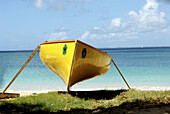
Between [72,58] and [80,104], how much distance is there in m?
1.52

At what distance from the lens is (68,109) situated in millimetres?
6336

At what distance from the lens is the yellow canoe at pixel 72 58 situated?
23.9 ft

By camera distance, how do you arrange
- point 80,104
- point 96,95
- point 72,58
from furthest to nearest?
point 96,95, point 72,58, point 80,104

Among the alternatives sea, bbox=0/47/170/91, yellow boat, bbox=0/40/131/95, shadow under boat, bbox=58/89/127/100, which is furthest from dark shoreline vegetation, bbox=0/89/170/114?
sea, bbox=0/47/170/91

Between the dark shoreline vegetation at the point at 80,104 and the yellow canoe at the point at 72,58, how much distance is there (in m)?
0.70

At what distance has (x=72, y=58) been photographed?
7.19 metres

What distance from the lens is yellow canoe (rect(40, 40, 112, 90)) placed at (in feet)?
23.9

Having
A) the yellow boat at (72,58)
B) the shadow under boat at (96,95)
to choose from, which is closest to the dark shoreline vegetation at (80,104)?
the shadow under boat at (96,95)

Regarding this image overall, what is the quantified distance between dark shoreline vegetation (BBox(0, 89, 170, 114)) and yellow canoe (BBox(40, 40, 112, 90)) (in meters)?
0.70

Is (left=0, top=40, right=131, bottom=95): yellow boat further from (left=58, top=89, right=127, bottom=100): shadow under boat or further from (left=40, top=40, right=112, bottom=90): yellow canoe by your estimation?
(left=58, top=89, right=127, bottom=100): shadow under boat

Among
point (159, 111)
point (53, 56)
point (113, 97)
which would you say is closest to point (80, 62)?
point (53, 56)

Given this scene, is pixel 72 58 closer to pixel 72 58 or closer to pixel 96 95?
pixel 72 58

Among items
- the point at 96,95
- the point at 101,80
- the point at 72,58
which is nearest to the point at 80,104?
the point at 72,58

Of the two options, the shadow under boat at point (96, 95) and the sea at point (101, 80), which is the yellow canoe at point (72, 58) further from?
the sea at point (101, 80)
